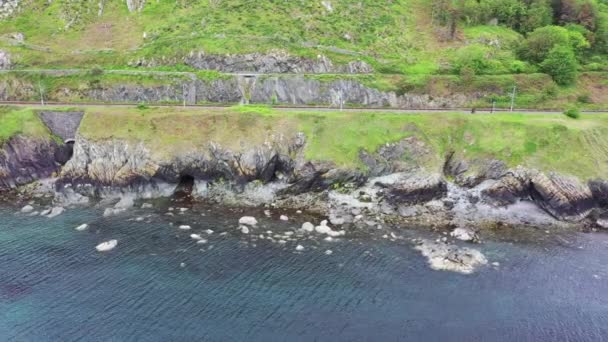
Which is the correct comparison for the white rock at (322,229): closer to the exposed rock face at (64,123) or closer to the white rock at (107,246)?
the white rock at (107,246)

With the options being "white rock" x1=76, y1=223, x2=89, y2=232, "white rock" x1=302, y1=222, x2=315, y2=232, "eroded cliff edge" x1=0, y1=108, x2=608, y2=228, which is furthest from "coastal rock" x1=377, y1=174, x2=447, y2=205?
"white rock" x1=76, y1=223, x2=89, y2=232

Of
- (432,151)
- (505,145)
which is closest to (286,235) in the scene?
(432,151)

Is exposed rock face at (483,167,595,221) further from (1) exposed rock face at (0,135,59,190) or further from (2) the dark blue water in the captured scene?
(1) exposed rock face at (0,135,59,190)

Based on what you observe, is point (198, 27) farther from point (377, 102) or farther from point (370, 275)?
point (370, 275)

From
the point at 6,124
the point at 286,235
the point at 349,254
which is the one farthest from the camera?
the point at 6,124

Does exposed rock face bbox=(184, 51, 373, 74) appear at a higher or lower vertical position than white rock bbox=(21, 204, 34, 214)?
higher

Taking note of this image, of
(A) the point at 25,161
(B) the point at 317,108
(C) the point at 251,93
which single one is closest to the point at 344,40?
(C) the point at 251,93
